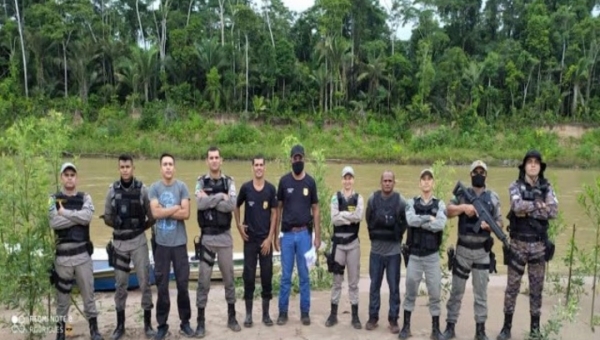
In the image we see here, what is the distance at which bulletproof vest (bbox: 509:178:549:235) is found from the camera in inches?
211

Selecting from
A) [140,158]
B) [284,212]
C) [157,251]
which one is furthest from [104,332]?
[140,158]

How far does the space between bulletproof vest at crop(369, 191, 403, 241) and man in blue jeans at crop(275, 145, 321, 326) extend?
0.66m

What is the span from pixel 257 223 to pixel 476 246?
89.9 inches

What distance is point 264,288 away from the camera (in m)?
5.82

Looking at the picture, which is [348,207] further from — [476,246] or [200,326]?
[200,326]

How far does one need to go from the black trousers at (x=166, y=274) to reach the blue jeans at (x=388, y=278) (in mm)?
1992

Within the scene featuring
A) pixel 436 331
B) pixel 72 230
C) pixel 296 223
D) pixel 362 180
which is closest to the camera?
pixel 72 230

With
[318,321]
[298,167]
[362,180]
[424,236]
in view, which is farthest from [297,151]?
[362,180]

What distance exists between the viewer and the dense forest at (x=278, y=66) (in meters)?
36.0

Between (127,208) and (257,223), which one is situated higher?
(127,208)

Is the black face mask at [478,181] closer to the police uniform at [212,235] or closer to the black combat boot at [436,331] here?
the black combat boot at [436,331]

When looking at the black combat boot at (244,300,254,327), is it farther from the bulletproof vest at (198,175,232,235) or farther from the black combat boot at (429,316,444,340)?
the black combat boot at (429,316,444,340)

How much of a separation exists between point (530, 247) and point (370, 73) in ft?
110

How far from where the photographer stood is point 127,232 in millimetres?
5414
